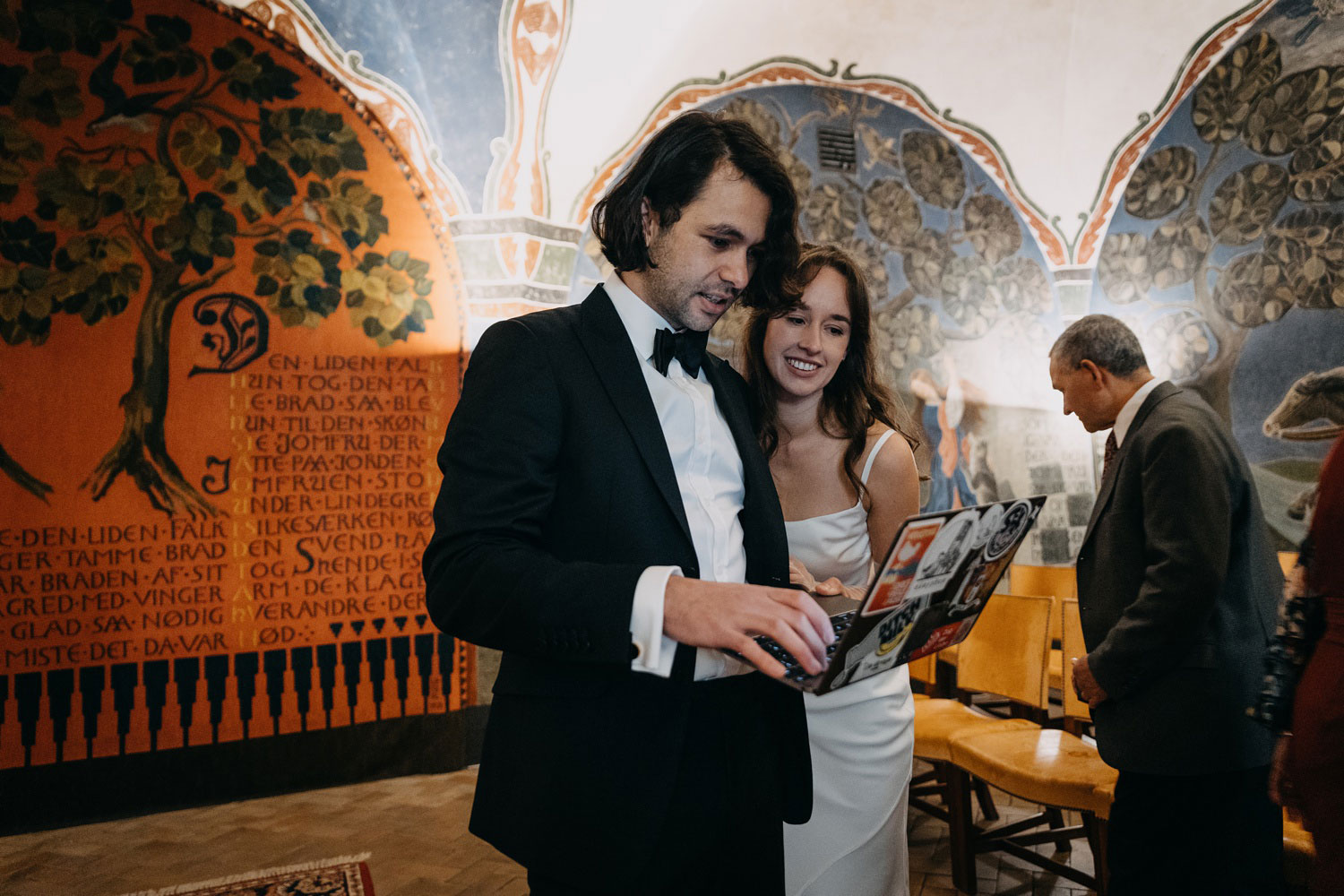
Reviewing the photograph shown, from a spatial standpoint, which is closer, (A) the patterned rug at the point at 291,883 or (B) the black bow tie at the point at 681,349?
(B) the black bow tie at the point at 681,349

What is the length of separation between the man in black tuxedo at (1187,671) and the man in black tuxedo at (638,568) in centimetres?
127

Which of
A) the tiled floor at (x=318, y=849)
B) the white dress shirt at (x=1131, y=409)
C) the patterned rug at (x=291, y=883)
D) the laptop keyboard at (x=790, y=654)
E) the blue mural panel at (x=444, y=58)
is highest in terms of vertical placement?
the blue mural panel at (x=444, y=58)

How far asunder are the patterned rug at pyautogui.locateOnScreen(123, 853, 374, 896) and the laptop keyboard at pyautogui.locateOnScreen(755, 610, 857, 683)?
2867 millimetres

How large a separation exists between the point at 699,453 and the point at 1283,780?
1.26m

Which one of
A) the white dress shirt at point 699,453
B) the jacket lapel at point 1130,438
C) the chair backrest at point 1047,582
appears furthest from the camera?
the chair backrest at point 1047,582

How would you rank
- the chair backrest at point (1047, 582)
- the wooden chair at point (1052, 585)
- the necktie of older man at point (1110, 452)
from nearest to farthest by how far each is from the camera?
1. the necktie of older man at point (1110, 452)
2. the wooden chair at point (1052, 585)
3. the chair backrest at point (1047, 582)

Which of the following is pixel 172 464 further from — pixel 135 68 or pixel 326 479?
pixel 135 68

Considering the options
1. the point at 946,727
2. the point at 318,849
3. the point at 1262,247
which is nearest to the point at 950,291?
the point at 1262,247

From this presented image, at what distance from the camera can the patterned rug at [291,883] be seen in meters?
3.31

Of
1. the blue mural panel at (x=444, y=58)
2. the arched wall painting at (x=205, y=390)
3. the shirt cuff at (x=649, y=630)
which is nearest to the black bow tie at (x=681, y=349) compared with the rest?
the shirt cuff at (x=649, y=630)

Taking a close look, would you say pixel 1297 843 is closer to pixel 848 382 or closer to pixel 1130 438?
pixel 1130 438

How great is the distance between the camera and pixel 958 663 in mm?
3896

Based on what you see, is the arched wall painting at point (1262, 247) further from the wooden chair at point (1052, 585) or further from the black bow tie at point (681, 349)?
the black bow tie at point (681, 349)

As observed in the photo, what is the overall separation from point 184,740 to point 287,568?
988 mm
